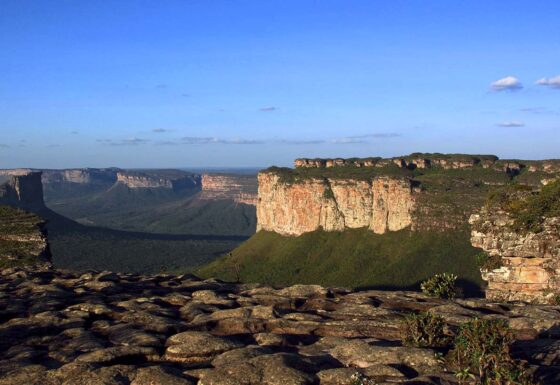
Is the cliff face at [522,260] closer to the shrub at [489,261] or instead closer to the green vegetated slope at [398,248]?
the shrub at [489,261]

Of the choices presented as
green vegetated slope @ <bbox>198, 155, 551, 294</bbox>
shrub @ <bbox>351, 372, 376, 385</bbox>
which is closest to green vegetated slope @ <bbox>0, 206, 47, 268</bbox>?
green vegetated slope @ <bbox>198, 155, 551, 294</bbox>

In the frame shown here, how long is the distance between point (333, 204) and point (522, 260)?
101 m

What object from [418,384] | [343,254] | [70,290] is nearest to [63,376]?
[418,384]

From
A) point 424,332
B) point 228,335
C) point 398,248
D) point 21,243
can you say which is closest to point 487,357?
point 424,332

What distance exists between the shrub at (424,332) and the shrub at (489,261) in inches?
714

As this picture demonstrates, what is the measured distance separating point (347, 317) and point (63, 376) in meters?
15.0

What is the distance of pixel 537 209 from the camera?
40.7 metres

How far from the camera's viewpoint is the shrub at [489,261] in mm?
41219

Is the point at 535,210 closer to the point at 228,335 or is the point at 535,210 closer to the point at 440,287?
the point at 440,287

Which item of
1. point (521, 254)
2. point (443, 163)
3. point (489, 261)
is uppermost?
point (443, 163)

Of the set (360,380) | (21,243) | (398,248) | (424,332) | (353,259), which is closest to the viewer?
(360,380)

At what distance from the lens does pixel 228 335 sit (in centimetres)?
2773

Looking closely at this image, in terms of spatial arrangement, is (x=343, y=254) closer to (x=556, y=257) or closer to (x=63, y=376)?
(x=556, y=257)

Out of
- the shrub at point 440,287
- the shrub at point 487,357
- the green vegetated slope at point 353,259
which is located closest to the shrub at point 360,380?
the shrub at point 487,357
